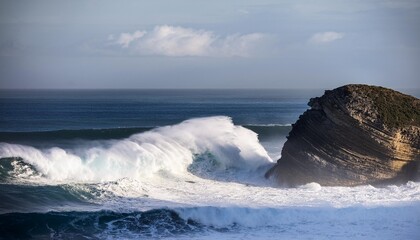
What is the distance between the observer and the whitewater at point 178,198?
1512 centimetres

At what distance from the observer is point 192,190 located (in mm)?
18938

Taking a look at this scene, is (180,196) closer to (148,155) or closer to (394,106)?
(148,155)

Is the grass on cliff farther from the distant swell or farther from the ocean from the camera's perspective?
the distant swell

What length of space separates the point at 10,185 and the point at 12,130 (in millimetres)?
18378

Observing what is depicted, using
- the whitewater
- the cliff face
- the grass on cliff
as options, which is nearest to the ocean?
the whitewater

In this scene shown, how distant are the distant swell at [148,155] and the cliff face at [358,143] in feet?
11.5

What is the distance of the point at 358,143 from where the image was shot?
18.8 meters

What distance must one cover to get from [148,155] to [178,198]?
15.5ft

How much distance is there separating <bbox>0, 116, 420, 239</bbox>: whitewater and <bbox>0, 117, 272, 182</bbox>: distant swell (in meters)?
0.03

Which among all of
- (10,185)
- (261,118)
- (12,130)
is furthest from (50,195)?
(261,118)

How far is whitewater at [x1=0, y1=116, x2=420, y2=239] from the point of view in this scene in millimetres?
15117

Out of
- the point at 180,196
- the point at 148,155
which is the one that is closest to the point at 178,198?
the point at 180,196

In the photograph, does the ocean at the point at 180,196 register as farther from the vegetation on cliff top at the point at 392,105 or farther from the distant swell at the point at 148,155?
the vegetation on cliff top at the point at 392,105

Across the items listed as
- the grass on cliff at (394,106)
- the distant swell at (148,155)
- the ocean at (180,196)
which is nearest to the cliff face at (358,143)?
the grass on cliff at (394,106)
